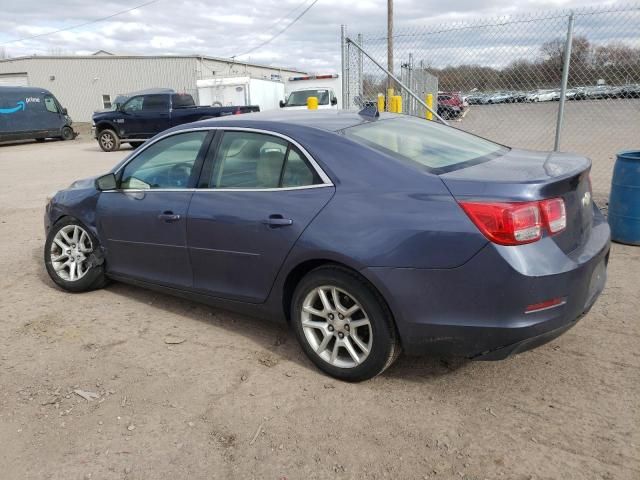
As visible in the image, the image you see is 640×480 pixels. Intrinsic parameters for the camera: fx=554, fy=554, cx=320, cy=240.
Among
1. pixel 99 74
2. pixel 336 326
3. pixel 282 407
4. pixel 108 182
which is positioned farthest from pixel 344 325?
pixel 99 74

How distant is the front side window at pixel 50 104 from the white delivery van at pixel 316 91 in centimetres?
1077

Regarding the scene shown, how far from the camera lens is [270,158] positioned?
11.6 feet

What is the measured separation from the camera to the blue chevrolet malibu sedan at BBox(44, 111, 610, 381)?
2693mm

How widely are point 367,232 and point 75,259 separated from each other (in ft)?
10.0

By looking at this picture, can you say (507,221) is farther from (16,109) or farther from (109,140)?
(16,109)

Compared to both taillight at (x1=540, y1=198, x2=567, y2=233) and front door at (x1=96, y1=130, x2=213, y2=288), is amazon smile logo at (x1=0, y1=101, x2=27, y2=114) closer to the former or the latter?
front door at (x1=96, y1=130, x2=213, y2=288)

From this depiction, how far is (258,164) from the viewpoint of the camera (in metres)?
3.61

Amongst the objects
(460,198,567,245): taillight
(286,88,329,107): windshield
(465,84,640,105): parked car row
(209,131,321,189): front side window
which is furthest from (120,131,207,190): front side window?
(286,88,329,107): windshield

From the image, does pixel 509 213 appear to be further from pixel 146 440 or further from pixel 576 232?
pixel 146 440

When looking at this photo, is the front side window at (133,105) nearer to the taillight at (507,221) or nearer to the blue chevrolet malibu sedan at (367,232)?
the blue chevrolet malibu sedan at (367,232)

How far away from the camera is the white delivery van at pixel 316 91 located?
20562mm

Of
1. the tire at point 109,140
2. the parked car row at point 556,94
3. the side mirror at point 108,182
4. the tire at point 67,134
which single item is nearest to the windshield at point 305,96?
the tire at point 109,140

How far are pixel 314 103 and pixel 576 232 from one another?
7.95 metres

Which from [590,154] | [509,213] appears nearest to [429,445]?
[509,213]
